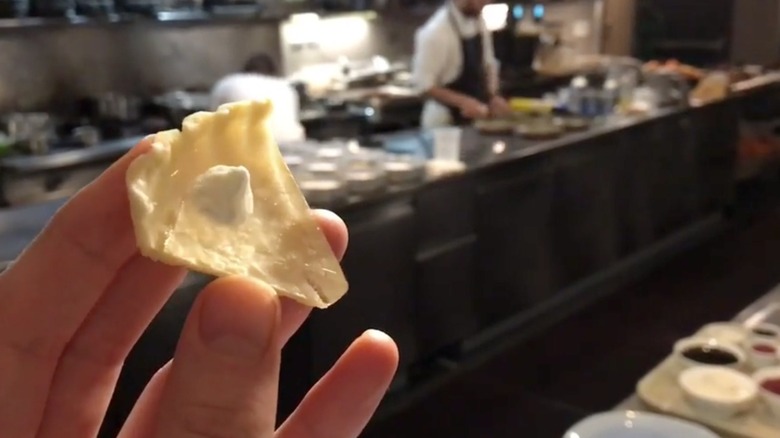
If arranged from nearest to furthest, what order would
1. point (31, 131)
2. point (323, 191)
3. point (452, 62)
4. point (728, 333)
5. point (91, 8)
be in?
point (728, 333)
point (323, 191)
point (31, 131)
point (91, 8)
point (452, 62)

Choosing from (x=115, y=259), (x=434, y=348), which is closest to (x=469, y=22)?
(x=434, y=348)

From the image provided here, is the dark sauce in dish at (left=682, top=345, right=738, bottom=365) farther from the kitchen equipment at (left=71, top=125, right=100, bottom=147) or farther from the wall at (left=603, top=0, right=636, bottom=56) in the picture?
the wall at (left=603, top=0, right=636, bottom=56)

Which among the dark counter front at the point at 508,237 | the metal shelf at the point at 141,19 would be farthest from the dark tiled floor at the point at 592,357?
the metal shelf at the point at 141,19

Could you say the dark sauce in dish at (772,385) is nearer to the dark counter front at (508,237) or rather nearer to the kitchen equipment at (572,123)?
the dark counter front at (508,237)

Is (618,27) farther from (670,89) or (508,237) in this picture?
(508,237)

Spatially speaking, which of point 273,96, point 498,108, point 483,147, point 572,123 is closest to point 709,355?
point 483,147

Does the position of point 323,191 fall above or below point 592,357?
above

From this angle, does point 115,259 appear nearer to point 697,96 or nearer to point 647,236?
point 647,236
